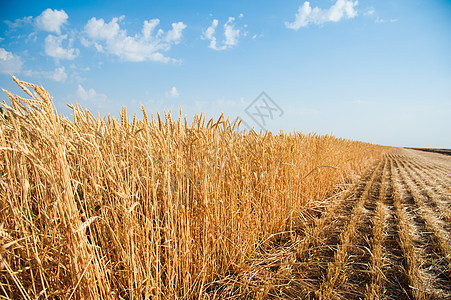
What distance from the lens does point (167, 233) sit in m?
1.44

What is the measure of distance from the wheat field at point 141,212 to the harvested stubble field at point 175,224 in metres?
0.01

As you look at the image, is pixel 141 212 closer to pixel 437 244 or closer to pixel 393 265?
pixel 393 265

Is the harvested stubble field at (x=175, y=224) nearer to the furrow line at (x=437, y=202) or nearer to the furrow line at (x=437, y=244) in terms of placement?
the furrow line at (x=437, y=244)

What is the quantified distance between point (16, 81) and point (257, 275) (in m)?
2.14

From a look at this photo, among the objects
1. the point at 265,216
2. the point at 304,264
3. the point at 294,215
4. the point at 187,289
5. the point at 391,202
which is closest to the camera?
the point at 187,289

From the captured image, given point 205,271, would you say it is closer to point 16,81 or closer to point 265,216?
point 265,216

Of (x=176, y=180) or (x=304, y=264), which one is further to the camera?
(x=304, y=264)

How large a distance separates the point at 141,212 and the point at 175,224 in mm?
227

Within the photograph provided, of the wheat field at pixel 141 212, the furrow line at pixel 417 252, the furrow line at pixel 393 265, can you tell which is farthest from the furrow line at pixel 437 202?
the wheat field at pixel 141 212

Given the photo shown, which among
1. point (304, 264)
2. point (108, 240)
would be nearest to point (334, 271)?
point (304, 264)

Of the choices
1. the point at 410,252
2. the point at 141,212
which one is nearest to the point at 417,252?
the point at 410,252

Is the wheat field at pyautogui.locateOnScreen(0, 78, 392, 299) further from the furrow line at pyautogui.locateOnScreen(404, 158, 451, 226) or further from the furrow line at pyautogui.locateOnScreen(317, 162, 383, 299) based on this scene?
the furrow line at pyautogui.locateOnScreen(404, 158, 451, 226)

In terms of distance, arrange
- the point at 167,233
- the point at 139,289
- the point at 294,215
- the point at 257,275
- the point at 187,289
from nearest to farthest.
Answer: the point at 139,289, the point at 167,233, the point at 187,289, the point at 257,275, the point at 294,215

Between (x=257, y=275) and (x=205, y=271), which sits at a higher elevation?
(x=205, y=271)
